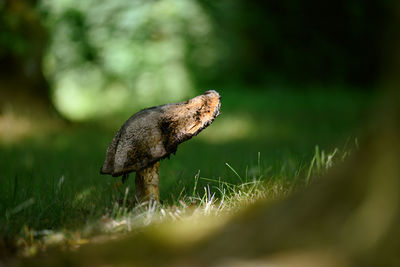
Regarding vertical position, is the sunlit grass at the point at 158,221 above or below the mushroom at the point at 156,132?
below

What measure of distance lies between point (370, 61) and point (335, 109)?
407 centimetres

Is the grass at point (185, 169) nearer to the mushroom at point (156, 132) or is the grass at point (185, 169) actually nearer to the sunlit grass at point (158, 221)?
the sunlit grass at point (158, 221)

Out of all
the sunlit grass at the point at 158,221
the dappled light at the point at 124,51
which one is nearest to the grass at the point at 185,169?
the sunlit grass at the point at 158,221

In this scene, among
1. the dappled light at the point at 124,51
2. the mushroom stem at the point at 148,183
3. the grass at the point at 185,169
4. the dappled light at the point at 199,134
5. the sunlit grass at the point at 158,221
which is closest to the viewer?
the dappled light at the point at 199,134

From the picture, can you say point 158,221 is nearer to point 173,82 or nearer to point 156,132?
point 156,132

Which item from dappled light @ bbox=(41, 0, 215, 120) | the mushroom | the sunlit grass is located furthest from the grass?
dappled light @ bbox=(41, 0, 215, 120)

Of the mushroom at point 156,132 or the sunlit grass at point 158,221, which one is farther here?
the mushroom at point 156,132

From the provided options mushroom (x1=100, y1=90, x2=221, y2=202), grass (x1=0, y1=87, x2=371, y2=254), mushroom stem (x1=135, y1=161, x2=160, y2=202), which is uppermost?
mushroom (x1=100, y1=90, x2=221, y2=202)

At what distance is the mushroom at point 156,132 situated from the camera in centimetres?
254

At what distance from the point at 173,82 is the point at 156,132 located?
8.74 metres

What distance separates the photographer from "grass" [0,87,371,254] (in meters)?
2.53

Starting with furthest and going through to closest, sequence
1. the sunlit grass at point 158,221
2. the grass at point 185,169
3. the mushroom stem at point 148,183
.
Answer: the mushroom stem at point 148,183, the grass at point 185,169, the sunlit grass at point 158,221

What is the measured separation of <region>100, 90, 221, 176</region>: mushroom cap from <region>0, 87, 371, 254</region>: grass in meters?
0.21

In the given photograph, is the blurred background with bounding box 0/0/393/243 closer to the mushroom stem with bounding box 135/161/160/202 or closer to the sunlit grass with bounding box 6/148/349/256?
the sunlit grass with bounding box 6/148/349/256
